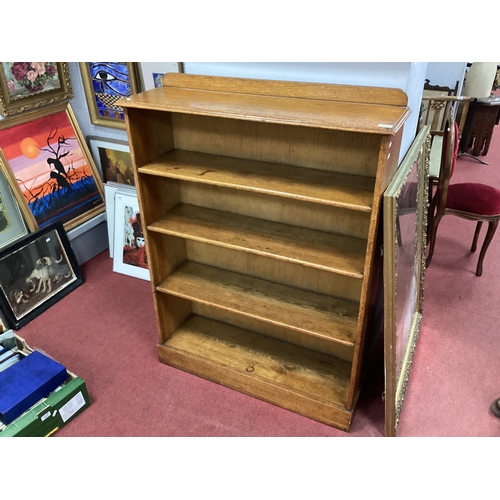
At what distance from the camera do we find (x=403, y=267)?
6.95 feet

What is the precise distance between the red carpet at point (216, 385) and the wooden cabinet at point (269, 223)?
0.13 meters

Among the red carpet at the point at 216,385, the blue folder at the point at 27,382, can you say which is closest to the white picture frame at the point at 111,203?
the red carpet at the point at 216,385

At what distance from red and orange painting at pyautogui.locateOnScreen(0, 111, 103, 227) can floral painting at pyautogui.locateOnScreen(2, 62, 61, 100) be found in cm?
19

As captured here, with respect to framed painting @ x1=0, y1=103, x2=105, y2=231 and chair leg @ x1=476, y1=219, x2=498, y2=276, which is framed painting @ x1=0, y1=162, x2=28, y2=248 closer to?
framed painting @ x1=0, y1=103, x2=105, y2=231

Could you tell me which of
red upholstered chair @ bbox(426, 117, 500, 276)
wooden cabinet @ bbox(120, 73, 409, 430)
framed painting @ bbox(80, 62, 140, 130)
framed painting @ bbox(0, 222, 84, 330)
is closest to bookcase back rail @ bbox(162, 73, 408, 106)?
wooden cabinet @ bbox(120, 73, 409, 430)

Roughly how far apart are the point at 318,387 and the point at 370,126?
53.4 inches

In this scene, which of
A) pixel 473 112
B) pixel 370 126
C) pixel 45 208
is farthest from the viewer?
pixel 473 112

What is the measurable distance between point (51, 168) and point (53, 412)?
1.68m

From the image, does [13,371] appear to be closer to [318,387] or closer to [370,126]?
[318,387]

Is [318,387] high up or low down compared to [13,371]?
down

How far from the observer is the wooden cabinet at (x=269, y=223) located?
182 cm

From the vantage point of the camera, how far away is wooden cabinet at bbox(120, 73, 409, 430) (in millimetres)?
1823

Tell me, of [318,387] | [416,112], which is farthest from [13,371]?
[416,112]

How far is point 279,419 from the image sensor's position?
90.4 inches
